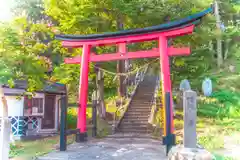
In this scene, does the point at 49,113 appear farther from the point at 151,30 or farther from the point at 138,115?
the point at 151,30

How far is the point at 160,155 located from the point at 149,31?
5.03 metres

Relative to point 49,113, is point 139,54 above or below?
above

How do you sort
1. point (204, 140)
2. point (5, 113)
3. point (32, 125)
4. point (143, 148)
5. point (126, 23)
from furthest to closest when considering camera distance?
point (126, 23), point (32, 125), point (204, 140), point (143, 148), point (5, 113)

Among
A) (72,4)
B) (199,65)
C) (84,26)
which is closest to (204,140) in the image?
(199,65)

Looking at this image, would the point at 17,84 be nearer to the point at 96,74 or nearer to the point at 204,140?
the point at 96,74

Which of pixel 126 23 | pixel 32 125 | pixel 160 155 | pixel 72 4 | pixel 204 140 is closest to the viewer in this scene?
pixel 160 155

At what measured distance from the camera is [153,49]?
33.4 feet

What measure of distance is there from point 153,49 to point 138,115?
5464 millimetres

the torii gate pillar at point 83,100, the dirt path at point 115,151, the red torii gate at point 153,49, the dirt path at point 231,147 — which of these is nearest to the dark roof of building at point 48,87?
the red torii gate at point 153,49

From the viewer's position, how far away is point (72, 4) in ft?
43.1

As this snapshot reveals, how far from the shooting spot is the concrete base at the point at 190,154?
5391mm

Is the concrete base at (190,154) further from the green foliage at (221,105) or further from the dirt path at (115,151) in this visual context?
the green foliage at (221,105)

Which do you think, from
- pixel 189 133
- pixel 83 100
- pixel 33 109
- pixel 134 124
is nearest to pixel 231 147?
pixel 189 133

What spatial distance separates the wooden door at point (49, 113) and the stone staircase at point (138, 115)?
524 centimetres
